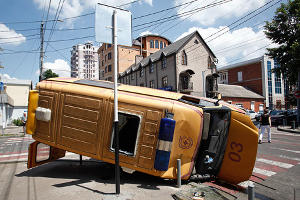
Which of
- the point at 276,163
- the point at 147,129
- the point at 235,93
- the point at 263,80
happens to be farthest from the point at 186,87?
the point at 147,129

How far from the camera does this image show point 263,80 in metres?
38.4

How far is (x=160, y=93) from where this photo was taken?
17.1 ft

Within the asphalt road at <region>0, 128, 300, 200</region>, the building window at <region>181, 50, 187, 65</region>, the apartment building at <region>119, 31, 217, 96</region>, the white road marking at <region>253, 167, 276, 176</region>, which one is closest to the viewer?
the asphalt road at <region>0, 128, 300, 200</region>

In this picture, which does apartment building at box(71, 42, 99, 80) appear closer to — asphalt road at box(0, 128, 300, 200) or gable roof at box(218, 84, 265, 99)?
gable roof at box(218, 84, 265, 99)

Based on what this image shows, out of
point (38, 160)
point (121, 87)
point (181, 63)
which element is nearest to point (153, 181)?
point (121, 87)

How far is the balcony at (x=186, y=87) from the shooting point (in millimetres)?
26828

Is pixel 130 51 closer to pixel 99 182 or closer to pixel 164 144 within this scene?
pixel 99 182

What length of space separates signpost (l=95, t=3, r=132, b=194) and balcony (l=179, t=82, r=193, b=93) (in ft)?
75.1

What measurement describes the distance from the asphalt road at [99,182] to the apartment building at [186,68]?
2108cm

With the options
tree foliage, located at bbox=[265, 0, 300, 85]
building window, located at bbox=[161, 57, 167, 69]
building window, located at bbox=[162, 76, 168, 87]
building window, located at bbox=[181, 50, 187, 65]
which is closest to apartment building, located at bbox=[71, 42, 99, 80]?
building window, located at bbox=[161, 57, 167, 69]

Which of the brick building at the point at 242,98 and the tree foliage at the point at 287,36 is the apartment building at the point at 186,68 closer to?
the brick building at the point at 242,98

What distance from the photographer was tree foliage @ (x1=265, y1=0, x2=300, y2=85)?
18.4 meters

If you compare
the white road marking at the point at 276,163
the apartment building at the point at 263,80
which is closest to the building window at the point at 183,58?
the apartment building at the point at 263,80

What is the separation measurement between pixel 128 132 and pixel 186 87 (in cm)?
2352
